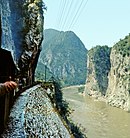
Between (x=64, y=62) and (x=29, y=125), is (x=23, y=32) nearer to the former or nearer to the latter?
(x=29, y=125)

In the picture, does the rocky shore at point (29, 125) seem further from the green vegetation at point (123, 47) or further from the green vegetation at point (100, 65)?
the green vegetation at point (100, 65)

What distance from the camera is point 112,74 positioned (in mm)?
96062

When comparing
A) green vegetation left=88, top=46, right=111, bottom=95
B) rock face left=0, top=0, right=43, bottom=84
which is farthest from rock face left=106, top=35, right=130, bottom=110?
rock face left=0, top=0, right=43, bottom=84

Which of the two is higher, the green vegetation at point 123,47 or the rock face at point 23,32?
the green vegetation at point 123,47

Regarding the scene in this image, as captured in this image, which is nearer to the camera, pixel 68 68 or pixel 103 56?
pixel 103 56

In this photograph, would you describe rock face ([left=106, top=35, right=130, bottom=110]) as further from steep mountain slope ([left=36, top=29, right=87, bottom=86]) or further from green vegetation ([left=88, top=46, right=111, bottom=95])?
steep mountain slope ([left=36, top=29, right=87, bottom=86])

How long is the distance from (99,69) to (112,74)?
1187 cm

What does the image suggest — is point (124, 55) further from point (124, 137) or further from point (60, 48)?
point (60, 48)

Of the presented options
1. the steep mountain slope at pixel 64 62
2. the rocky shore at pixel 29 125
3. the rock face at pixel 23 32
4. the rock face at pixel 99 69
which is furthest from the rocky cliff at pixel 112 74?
the rocky shore at pixel 29 125

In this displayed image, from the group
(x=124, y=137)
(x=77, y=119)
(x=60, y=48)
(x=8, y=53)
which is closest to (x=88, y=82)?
(x=77, y=119)

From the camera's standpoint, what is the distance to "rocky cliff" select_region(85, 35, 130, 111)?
84.0 meters

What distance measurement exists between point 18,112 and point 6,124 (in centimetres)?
144

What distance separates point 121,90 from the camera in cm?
8681

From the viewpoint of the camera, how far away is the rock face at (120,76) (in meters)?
82.9
